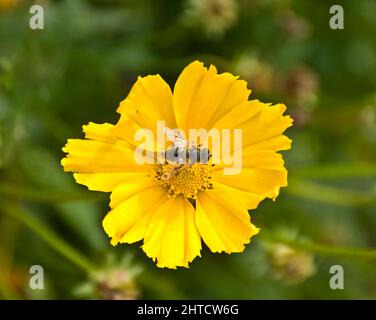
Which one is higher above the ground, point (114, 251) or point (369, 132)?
point (369, 132)

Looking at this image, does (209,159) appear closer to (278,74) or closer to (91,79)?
(91,79)

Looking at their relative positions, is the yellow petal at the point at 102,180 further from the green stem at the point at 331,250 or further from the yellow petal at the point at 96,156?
the green stem at the point at 331,250

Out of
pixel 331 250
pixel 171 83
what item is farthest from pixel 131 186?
pixel 171 83

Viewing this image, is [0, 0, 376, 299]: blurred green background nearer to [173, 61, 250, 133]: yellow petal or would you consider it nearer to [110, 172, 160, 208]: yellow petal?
[110, 172, 160, 208]: yellow petal

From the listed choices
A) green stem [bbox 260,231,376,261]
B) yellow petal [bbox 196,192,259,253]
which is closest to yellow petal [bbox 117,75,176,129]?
yellow petal [bbox 196,192,259,253]

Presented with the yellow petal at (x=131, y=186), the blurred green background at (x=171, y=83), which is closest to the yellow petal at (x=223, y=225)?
the yellow petal at (x=131, y=186)
